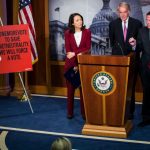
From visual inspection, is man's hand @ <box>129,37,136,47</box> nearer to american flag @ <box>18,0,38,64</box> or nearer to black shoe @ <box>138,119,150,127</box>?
black shoe @ <box>138,119,150,127</box>

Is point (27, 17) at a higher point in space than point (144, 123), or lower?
higher

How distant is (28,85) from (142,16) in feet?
8.20

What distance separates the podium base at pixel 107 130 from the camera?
436cm

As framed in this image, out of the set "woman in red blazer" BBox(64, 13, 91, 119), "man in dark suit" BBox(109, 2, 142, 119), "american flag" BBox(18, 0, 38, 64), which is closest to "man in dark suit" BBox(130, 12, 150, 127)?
"man in dark suit" BBox(109, 2, 142, 119)

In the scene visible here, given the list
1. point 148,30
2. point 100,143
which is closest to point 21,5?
point 148,30

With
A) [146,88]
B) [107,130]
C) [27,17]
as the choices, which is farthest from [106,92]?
[27,17]

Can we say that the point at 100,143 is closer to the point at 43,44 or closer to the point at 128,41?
the point at 128,41

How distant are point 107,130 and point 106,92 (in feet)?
1.67

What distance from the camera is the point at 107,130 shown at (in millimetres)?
4402

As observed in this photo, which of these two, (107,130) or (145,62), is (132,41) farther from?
(107,130)

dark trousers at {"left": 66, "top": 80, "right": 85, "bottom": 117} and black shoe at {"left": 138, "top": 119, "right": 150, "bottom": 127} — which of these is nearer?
black shoe at {"left": 138, "top": 119, "right": 150, "bottom": 127}

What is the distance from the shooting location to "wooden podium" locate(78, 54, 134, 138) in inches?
162

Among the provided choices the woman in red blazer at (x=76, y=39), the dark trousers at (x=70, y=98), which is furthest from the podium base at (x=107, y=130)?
the woman in red blazer at (x=76, y=39)

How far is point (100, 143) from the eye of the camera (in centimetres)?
413
